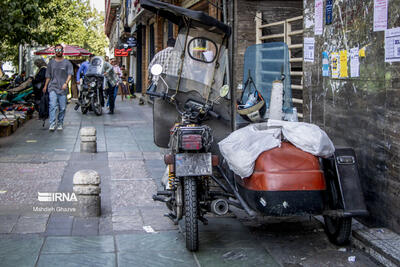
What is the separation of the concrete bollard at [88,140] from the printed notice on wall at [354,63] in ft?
18.1

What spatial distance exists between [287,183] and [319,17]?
Result: 2.88 metres

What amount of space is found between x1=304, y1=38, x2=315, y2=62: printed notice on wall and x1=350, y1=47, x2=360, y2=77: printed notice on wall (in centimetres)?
112

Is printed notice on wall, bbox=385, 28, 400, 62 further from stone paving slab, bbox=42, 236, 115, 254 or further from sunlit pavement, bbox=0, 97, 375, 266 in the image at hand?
stone paving slab, bbox=42, 236, 115, 254

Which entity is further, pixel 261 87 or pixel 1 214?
pixel 261 87

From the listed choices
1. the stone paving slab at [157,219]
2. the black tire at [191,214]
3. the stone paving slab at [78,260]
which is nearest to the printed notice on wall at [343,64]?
the black tire at [191,214]

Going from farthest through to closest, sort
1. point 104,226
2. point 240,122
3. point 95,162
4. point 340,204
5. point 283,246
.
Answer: point 95,162
point 240,122
point 104,226
point 283,246
point 340,204

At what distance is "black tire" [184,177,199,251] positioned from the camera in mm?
4789

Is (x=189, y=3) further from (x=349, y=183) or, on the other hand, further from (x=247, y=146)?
(x=349, y=183)

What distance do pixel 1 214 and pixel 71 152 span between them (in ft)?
13.7

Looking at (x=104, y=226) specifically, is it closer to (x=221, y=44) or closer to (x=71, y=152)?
(x=221, y=44)

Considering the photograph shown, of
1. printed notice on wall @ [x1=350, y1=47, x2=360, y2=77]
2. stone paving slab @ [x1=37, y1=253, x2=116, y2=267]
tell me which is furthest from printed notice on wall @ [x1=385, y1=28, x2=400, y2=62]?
stone paving slab @ [x1=37, y1=253, x2=116, y2=267]

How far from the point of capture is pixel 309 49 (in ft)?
23.3

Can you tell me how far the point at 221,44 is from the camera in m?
6.71

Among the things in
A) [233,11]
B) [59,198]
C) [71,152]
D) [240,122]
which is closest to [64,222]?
[59,198]
